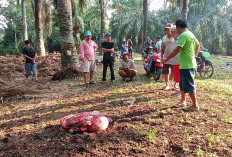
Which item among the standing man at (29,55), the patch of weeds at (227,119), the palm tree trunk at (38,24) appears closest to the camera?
the patch of weeds at (227,119)

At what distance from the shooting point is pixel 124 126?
333 centimetres

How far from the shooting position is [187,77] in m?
3.85

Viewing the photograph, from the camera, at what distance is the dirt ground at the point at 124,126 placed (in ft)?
8.80

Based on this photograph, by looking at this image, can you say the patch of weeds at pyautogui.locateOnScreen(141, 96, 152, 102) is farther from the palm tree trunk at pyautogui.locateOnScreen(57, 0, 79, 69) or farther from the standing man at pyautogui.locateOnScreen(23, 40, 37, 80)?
the standing man at pyautogui.locateOnScreen(23, 40, 37, 80)

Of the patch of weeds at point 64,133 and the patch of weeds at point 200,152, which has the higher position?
the patch of weeds at point 64,133

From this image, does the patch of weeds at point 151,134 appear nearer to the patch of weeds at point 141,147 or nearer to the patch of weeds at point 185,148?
the patch of weeds at point 141,147

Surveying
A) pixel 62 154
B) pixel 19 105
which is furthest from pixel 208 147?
pixel 19 105

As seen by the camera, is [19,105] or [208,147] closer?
[208,147]

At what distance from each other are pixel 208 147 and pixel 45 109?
3454 mm

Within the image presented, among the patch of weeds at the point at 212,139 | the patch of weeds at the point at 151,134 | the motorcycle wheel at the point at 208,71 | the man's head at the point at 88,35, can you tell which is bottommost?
the patch of weeds at the point at 212,139

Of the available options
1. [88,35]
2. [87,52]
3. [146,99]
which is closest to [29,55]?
[87,52]

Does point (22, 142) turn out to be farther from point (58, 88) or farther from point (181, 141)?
point (58, 88)

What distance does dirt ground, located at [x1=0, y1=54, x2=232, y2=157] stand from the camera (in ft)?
8.80

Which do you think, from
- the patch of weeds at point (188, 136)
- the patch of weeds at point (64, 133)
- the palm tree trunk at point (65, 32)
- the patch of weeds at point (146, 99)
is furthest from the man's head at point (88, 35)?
the patch of weeds at point (188, 136)
